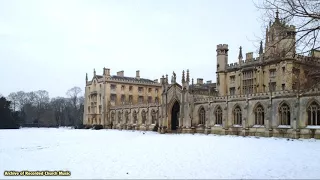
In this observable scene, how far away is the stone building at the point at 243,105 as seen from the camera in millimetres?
30953

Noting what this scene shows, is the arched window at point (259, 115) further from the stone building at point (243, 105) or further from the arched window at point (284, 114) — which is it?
the arched window at point (284, 114)

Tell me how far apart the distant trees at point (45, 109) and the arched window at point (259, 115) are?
63953mm

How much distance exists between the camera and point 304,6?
11.0 m

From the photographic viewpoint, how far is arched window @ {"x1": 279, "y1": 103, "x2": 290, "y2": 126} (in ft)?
107

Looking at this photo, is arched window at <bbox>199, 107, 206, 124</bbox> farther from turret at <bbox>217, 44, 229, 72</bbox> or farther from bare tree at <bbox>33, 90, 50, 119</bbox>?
bare tree at <bbox>33, 90, 50, 119</bbox>

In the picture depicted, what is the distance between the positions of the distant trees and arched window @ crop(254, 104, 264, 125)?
6395 cm

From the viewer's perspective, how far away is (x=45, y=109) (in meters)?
104

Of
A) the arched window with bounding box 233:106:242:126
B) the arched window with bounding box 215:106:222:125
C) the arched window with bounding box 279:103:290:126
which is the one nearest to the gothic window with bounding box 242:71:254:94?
the arched window with bounding box 215:106:222:125

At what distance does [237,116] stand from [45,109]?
7939cm

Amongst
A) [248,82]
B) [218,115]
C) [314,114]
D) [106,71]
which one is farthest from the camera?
[106,71]

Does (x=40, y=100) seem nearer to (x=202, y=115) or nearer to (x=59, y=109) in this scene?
(x=59, y=109)

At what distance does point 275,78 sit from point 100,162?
33079 mm

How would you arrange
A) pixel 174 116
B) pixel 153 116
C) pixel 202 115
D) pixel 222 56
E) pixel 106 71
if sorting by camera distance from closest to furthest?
pixel 202 115
pixel 174 116
pixel 222 56
pixel 153 116
pixel 106 71

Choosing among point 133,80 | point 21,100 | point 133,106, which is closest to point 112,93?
point 133,80
